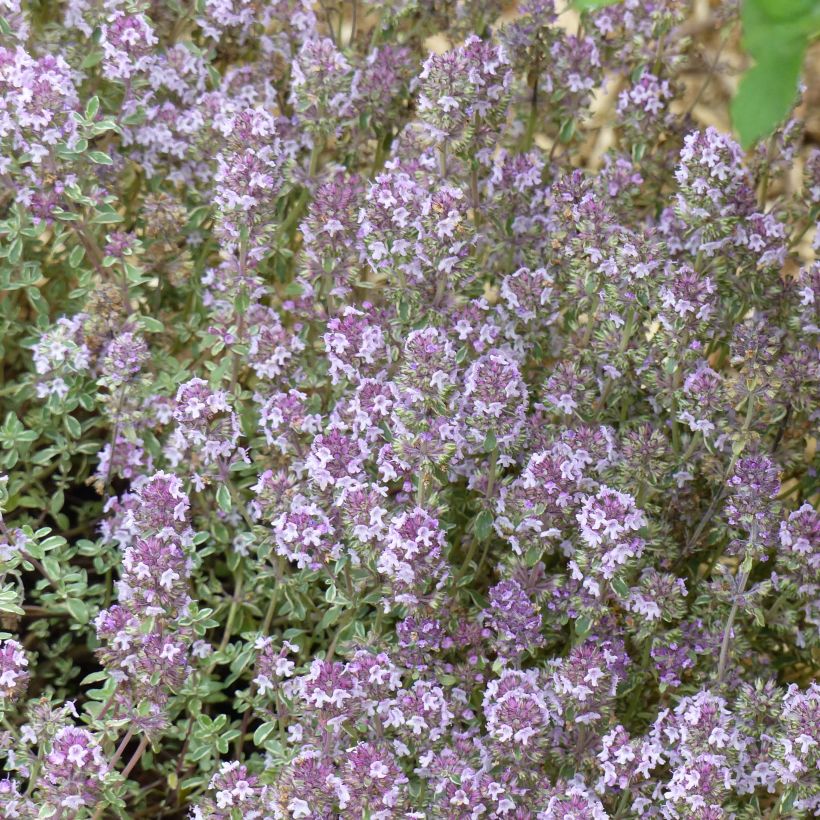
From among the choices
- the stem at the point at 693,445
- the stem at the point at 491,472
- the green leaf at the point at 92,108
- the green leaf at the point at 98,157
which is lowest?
the stem at the point at 491,472

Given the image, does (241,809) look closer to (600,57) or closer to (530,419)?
(530,419)

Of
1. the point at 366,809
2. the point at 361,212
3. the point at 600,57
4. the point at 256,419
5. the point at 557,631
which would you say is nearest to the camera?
the point at 366,809

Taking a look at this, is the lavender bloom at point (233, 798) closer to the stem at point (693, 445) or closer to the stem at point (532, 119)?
the stem at point (693, 445)

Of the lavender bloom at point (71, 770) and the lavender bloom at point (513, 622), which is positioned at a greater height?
the lavender bloom at point (513, 622)

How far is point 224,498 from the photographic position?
256cm

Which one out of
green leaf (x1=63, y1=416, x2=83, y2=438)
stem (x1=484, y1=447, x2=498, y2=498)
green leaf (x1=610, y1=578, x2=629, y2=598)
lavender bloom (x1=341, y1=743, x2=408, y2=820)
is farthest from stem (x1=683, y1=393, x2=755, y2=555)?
green leaf (x1=63, y1=416, x2=83, y2=438)

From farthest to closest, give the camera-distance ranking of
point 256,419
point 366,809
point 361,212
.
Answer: point 256,419, point 361,212, point 366,809

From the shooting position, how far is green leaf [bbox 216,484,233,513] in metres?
2.55

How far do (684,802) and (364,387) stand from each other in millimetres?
963

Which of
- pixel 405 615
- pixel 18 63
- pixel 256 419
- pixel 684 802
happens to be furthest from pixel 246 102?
pixel 684 802

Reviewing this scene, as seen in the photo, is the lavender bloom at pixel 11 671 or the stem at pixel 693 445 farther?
the stem at pixel 693 445

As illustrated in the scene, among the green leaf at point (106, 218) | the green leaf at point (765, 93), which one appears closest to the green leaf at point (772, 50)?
the green leaf at point (765, 93)

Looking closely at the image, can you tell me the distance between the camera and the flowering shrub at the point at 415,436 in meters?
2.25

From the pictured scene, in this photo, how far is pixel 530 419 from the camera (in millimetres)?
2582
